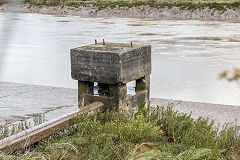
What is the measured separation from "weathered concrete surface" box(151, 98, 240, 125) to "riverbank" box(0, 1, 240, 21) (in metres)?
29.9

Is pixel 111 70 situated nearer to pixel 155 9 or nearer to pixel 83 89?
pixel 83 89

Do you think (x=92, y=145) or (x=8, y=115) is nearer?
(x=92, y=145)

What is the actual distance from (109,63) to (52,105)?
7.98 feet

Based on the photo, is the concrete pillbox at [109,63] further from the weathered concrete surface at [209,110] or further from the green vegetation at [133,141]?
the weathered concrete surface at [209,110]

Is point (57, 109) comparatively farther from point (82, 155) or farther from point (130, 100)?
point (82, 155)

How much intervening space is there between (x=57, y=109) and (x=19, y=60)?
23.6ft

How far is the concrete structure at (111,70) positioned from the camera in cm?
540

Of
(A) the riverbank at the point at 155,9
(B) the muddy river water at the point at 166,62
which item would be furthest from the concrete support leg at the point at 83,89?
(A) the riverbank at the point at 155,9

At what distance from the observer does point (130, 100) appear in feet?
19.1

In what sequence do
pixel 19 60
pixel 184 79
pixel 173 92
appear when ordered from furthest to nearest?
pixel 19 60 < pixel 184 79 < pixel 173 92

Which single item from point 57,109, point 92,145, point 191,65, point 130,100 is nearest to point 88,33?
point 191,65

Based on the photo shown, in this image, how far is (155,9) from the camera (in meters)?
42.0

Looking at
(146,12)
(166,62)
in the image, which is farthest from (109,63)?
(146,12)

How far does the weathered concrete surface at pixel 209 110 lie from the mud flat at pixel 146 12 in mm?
29537
